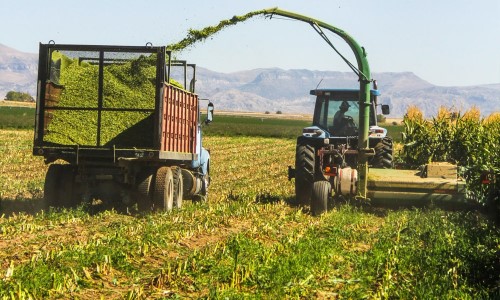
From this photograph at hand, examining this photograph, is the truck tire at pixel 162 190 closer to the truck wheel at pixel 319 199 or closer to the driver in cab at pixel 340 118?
the truck wheel at pixel 319 199

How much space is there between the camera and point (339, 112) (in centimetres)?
1714

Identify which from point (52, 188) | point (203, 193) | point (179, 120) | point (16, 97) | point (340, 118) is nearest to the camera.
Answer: point (52, 188)

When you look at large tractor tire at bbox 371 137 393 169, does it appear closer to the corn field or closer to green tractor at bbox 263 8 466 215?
green tractor at bbox 263 8 466 215

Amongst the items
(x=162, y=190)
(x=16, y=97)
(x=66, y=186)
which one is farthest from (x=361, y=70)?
(x=16, y=97)

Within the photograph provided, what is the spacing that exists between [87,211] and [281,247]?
5208mm

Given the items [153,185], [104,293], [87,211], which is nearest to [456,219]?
[153,185]

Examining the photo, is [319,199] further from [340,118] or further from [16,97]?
[16,97]

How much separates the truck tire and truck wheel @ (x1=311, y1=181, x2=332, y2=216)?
2746 millimetres

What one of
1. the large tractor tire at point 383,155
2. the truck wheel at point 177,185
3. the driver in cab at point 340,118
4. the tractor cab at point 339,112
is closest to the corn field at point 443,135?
the large tractor tire at point 383,155

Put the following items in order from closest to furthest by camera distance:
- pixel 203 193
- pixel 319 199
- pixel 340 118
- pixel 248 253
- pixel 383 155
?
pixel 248 253 < pixel 319 199 < pixel 340 118 < pixel 383 155 < pixel 203 193

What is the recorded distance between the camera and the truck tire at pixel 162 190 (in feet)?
47.4

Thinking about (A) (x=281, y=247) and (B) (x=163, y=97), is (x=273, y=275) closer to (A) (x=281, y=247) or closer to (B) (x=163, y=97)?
(A) (x=281, y=247)

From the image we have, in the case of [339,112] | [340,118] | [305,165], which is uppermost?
[339,112]

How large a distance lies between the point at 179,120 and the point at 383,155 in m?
4.88
